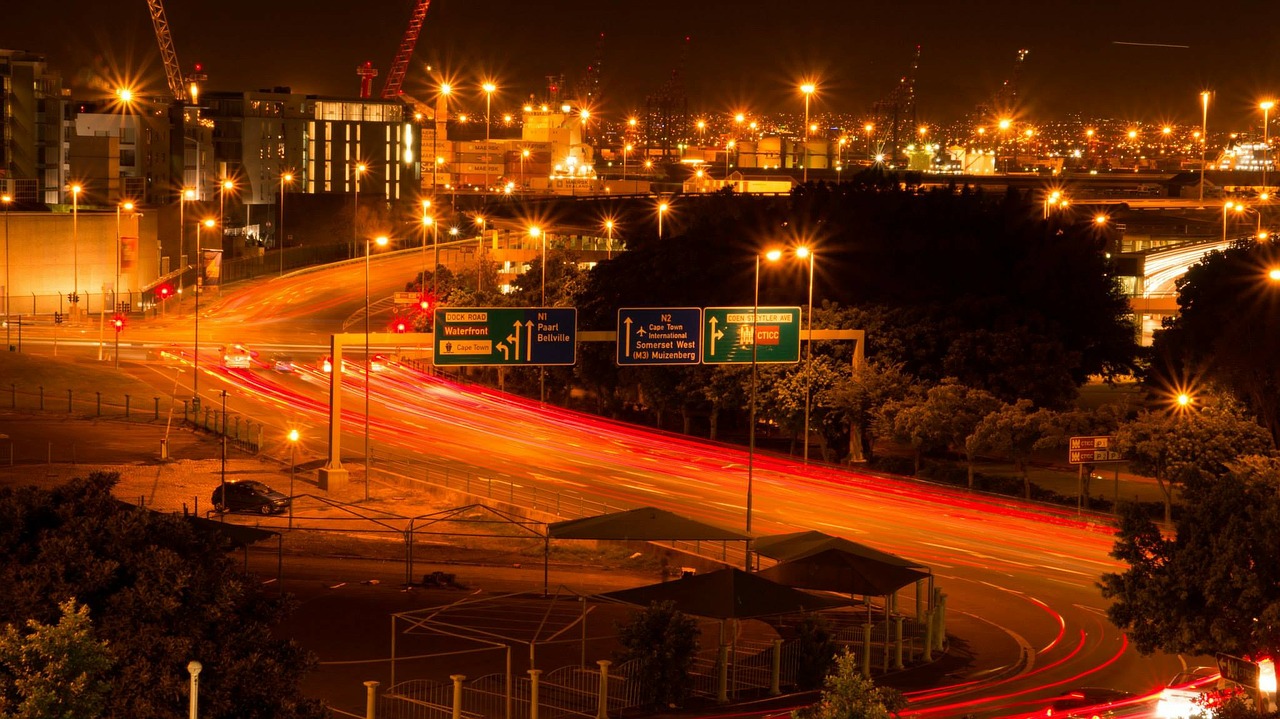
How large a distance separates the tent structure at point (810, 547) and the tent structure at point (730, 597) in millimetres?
2114

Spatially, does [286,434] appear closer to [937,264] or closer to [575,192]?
[937,264]

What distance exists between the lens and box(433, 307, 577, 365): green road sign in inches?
1528

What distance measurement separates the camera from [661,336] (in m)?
41.1

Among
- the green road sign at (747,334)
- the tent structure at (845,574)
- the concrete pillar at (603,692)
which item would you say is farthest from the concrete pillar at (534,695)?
the green road sign at (747,334)

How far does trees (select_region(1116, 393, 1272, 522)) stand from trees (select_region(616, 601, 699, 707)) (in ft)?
66.8

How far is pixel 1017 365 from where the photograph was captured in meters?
49.3

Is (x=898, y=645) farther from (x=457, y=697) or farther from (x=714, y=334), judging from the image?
(x=714, y=334)

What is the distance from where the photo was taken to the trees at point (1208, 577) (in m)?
20.2

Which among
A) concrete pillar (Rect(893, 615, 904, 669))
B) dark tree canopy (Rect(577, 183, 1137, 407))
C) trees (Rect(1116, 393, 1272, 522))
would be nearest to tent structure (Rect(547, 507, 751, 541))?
concrete pillar (Rect(893, 615, 904, 669))

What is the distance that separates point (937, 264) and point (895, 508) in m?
18.3

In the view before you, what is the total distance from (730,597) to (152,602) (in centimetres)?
1035

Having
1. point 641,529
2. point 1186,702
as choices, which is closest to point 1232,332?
point 641,529

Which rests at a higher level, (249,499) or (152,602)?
(152,602)

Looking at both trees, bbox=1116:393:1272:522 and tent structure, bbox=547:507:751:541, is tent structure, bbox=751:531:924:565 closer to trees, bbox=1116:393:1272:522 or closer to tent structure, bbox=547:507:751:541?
tent structure, bbox=547:507:751:541
